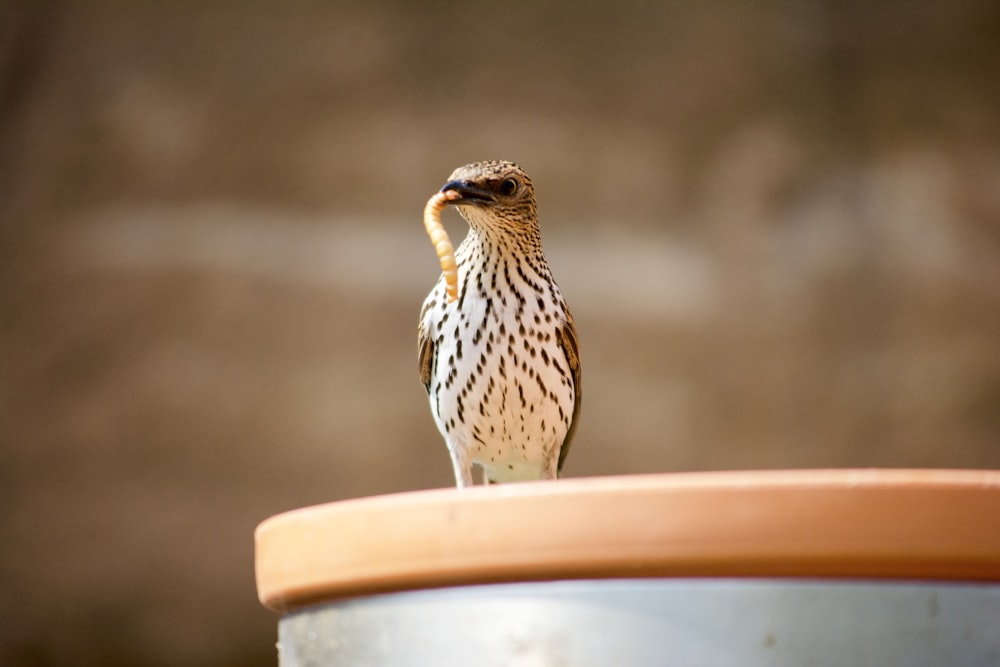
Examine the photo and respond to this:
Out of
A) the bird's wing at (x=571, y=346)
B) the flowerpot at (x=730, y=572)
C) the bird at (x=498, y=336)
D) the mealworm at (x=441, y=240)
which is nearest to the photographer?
the flowerpot at (x=730, y=572)

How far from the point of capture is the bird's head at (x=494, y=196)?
190cm

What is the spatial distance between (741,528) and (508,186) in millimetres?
1123

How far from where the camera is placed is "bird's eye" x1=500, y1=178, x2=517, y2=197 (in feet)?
6.42

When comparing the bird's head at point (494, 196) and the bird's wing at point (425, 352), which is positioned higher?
the bird's head at point (494, 196)

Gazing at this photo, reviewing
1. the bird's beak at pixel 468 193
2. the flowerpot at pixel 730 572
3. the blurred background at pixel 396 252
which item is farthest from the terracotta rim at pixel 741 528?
the blurred background at pixel 396 252

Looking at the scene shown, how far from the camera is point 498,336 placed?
1978mm

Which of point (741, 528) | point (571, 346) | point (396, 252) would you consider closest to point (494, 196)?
point (571, 346)

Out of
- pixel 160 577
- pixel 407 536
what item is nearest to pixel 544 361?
pixel 407 536

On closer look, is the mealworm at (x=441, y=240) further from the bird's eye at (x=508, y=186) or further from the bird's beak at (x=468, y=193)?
the bird's eye at (x=508, y=186)

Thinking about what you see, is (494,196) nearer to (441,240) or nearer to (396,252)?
(441,240)

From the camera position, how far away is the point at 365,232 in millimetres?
3707

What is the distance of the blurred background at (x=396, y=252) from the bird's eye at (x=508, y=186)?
5.60ft

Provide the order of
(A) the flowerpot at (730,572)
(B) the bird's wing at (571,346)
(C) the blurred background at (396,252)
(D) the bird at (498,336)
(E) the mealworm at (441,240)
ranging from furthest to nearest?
(C) the blurred background at (396,252) → (B) the bird's wing at (571,346) → (D) the bird at (498,336) → (E) the mealworm at (441,240) → (A) the flowerpot at (730,572)

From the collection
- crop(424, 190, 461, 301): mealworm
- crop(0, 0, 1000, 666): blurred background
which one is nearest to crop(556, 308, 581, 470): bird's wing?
crop(424, 190, 461, 301): mealworm
